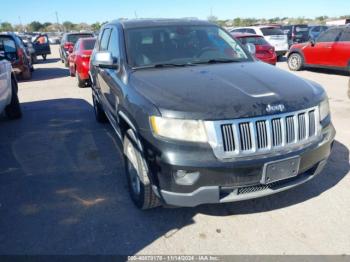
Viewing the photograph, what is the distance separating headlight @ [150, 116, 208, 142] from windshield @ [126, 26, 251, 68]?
4.04 ft

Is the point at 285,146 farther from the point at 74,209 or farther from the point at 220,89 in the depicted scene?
the point at 74,209

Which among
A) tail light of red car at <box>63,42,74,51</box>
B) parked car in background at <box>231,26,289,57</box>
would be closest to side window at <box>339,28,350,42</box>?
parked car in background at <box>231,26,289,57</box>

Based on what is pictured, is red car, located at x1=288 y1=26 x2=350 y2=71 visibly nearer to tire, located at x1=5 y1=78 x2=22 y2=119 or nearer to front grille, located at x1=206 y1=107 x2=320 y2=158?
front grille, located at x1=206 y1=107 x2=320 y2=158

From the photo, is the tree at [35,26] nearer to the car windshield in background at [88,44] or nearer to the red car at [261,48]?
the car windshield in background at [88,44]

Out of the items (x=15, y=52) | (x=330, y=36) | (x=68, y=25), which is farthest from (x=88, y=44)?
(x=68, y=25)

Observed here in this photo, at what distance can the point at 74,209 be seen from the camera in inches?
134

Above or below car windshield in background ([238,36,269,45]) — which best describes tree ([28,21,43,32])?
above

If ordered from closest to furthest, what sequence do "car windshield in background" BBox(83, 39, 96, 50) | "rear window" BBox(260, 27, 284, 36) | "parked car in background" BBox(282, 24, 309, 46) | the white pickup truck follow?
1. the white pickup truck
2. "car windshield in background" BBox(83, 39, 96, 50)
3. "rear window" BBox(260, 27, 284, 36)
4. "parked car in background" BBox(282, 24, 309, 46)

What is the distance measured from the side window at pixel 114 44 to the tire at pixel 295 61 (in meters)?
9.63

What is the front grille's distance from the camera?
8.36ft

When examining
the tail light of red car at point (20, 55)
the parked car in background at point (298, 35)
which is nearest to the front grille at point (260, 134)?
the tail light of red car at point (20, 55)

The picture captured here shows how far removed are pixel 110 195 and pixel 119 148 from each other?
4.76ft

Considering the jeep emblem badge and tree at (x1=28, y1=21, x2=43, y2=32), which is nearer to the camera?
the jeep emblem badge

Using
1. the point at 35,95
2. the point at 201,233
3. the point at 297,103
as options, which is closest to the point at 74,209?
the point at 201,233
